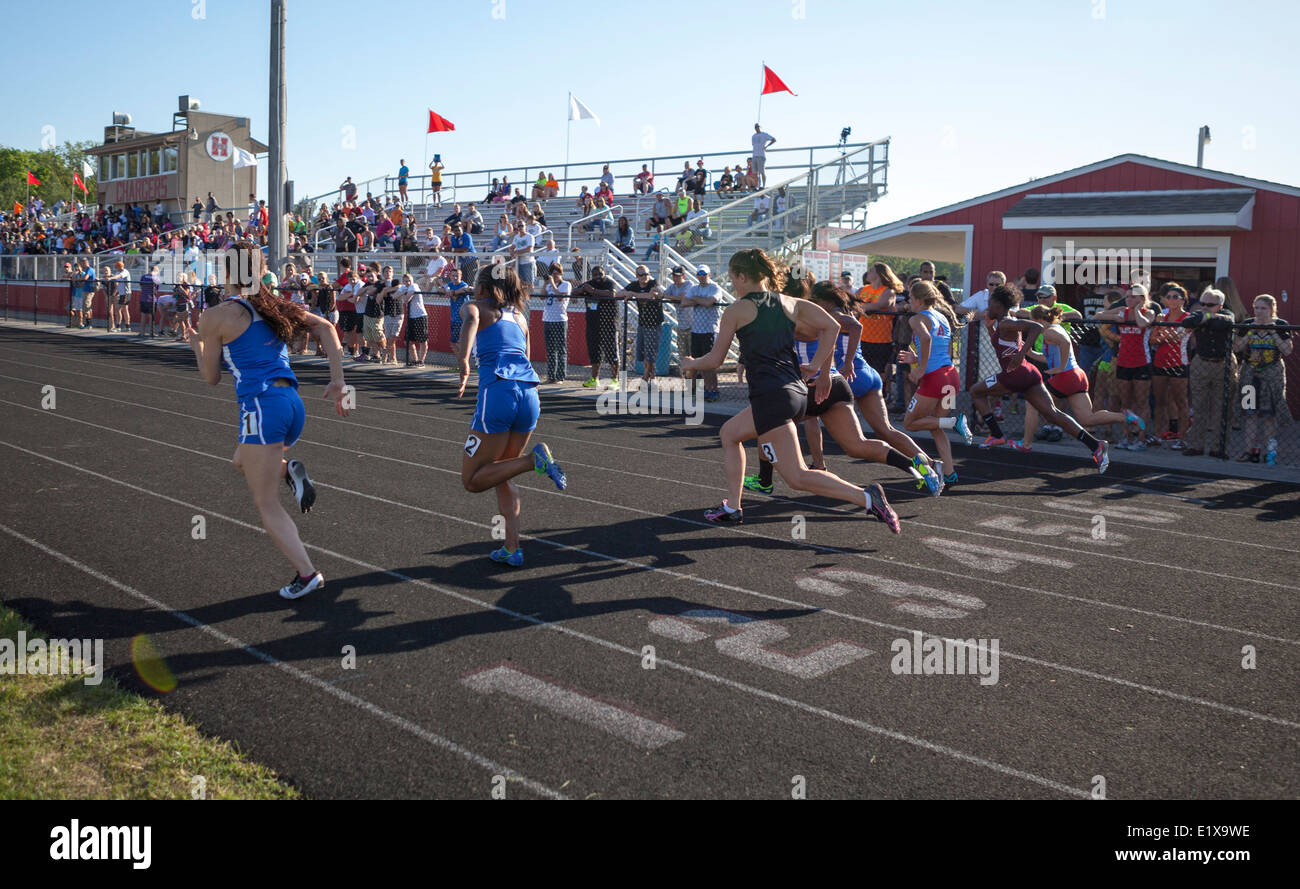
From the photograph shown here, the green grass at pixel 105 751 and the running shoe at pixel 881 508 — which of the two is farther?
the running shoe at pixel 881 508

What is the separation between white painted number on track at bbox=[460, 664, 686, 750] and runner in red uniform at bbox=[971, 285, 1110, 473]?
7.47 meters

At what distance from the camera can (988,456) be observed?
1196 cm

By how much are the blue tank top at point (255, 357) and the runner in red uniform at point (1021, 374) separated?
7709 millimetres

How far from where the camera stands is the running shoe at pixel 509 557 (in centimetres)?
692

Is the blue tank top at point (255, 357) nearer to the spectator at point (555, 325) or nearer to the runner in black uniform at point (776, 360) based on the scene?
the runner in black uniform at point (776, 360)

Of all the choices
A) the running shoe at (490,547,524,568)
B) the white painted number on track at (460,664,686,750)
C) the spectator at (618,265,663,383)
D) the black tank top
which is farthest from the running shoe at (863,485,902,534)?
the spectator at (618,265,663,383)

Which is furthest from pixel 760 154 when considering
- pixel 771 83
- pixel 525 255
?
pixel 525 255

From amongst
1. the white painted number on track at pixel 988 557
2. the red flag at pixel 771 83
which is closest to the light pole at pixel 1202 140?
the red flag at pixel 771 83

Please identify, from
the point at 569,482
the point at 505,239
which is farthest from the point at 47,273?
the point at 569,482

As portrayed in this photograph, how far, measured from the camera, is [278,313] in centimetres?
592

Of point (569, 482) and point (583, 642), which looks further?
point (569, 482)

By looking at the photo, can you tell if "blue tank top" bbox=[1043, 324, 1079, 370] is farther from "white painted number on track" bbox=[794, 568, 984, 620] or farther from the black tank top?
"white painted number on track" bbox=[794, 568, 984, 620]

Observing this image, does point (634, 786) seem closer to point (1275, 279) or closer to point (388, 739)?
point (388, 739)
